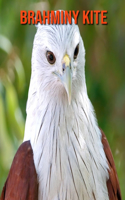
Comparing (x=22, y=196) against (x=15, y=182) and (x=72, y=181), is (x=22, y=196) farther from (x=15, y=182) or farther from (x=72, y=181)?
(x=72, y=181)

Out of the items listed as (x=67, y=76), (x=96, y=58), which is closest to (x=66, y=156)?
(x=67, y=76)

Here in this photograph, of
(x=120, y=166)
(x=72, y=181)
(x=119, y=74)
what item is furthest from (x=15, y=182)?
(x=119, y=74)

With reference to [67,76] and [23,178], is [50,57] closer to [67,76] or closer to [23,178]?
[67,76]

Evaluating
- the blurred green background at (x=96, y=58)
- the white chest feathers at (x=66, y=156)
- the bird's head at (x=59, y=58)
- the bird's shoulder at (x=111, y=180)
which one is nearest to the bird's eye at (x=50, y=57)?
the bird's head at (x=59, y=58)

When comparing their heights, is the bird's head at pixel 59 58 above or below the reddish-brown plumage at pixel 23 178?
above

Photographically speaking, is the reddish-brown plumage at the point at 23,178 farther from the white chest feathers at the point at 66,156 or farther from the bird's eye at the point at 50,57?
the bird's eye at the point at 50,57
